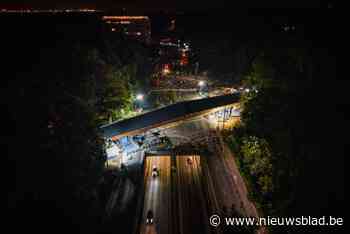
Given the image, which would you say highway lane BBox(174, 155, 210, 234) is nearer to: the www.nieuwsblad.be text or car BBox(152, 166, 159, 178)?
the www.nieuwsblad.be text

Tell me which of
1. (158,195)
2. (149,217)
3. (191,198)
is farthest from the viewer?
(158,195)

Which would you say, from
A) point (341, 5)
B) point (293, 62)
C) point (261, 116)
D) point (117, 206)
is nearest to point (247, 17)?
point (341, 5)

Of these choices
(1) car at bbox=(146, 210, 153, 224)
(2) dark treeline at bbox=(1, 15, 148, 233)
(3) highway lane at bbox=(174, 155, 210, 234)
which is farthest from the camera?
(1) car at bbox=(146, 210, 153, 224)

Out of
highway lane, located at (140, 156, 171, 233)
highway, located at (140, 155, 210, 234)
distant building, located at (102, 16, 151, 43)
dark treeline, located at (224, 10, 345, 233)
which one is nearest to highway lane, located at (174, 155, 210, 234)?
highway, located at (140, 155, 210, 234)

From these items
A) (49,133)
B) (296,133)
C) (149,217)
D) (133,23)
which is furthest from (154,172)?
(133,23)

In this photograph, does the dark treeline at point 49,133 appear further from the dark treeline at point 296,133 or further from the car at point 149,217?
the dark treeline at point 296,133

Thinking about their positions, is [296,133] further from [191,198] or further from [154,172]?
[154,172]

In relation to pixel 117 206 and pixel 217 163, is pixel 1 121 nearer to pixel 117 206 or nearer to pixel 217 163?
pixel 117 206
